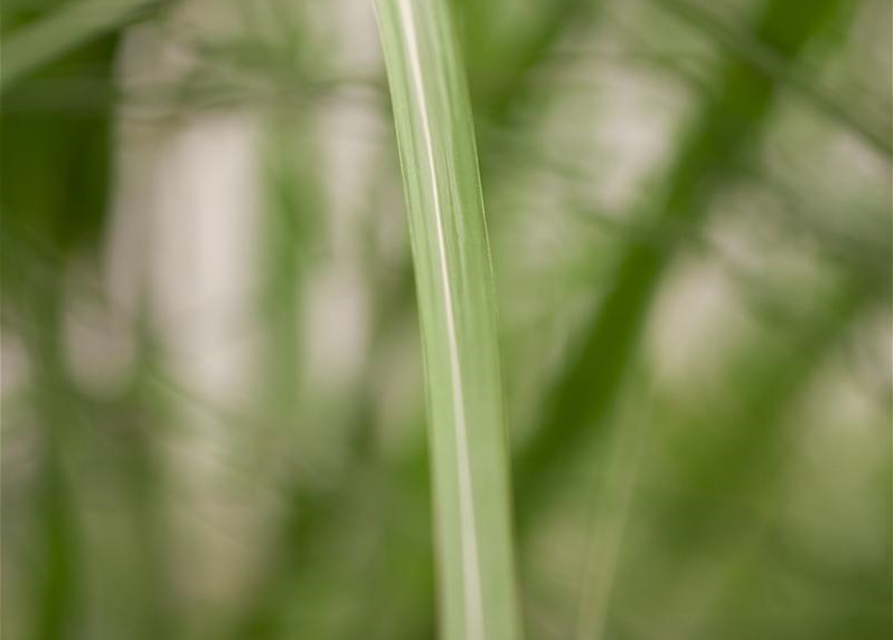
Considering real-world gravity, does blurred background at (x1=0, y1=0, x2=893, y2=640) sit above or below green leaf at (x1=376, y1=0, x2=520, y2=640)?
above

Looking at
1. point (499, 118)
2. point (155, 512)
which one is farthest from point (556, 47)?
point (155, 512)

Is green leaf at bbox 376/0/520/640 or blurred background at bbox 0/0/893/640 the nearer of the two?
green leaf at bbox 376/0/520/640

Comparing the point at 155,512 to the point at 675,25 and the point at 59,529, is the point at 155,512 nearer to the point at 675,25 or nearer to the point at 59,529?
the point at 59,529

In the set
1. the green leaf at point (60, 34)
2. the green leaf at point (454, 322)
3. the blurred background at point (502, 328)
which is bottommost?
the green leaf at point (454, 322)

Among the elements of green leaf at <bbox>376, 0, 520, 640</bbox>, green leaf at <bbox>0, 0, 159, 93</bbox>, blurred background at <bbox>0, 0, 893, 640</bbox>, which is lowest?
green leaf at <bbox>376, 0, 520, 640</bbox>

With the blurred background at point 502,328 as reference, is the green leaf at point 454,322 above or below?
below
